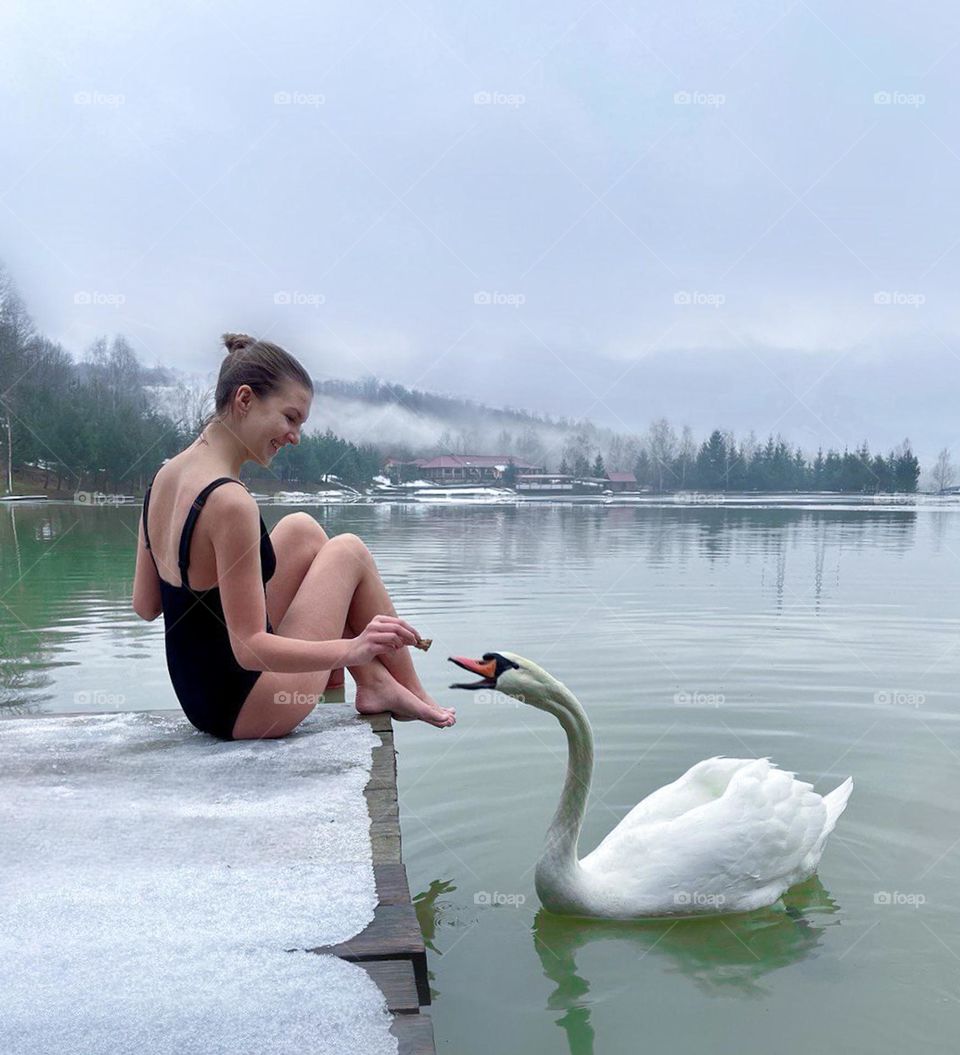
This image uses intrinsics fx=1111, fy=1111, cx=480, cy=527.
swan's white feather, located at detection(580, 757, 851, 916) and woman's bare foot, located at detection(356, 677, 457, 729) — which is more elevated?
woman's bare foot, located at detection(356, 677, 457, 729)

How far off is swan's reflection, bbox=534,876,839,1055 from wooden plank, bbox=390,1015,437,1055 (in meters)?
1.48

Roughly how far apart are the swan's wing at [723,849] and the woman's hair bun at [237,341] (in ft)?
7.89

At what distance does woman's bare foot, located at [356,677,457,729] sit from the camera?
15.4ft

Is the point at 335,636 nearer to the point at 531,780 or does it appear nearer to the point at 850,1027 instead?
the point at 531,780

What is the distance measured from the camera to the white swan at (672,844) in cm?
425

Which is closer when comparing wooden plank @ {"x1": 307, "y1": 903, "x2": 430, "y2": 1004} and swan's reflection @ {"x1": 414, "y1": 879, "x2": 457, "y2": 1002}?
wooden plank @ {"x1": 307, "y1": 903, "x2": 430, "y2": 1004}

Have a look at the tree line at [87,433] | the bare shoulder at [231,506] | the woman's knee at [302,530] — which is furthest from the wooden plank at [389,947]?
the tree line at [87,433]

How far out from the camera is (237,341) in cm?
408

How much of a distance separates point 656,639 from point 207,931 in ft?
27.2

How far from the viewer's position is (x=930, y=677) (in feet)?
29.6

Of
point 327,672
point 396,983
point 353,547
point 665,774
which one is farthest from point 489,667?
point 665,774

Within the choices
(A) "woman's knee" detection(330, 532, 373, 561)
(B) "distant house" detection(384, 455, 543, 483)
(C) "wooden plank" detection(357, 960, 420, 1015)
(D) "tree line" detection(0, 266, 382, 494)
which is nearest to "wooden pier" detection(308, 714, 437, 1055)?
(C) "wooden plank" detection(357, 960, 420, 1015)

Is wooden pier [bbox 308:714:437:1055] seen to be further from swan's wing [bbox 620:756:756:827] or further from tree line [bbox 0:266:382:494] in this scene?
tree line [bbox 0:266:382:494]

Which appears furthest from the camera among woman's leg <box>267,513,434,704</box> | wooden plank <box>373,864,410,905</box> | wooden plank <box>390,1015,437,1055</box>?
woman's leg <box>267,513,434,704</box>
